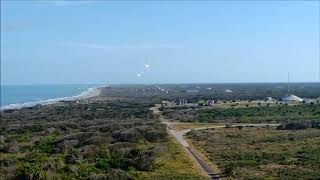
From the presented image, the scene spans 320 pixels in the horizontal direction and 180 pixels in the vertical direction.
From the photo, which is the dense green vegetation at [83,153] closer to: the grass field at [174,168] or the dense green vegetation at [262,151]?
the grass field at [174,168]

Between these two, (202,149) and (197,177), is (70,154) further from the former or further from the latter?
(197,177)

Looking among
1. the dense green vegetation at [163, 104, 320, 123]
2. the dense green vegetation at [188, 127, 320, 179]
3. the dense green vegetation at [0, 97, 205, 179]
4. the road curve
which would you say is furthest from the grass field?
the dense green vegetation at [163, 104, 320, 123]

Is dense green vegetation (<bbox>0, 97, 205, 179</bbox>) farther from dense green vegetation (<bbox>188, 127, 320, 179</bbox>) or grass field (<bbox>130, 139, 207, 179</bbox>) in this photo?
dense green vegetation (<bbox>188, 127, 320, 179</bbox>)

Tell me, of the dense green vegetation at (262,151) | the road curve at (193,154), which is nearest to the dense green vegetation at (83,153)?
the road curve at (193,154)

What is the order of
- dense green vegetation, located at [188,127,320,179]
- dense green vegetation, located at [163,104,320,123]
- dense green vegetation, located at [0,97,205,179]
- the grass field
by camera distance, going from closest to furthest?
dense green vegetation, located at [188,127,320,179], the grass field, dense green vegetation, located at [0,97,205,179], dense green vegetation, located at [163,104,320,123]

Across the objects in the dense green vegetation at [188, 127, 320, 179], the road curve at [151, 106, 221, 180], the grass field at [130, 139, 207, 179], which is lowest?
the road curve at [151, 106, 221, 180]

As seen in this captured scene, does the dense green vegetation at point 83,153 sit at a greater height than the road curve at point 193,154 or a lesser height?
greater

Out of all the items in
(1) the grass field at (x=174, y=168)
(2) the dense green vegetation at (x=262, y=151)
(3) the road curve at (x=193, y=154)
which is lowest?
(3) the road curve at (x=193, y=154)

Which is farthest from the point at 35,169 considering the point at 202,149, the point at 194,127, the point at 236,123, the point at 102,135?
the point at 236,123

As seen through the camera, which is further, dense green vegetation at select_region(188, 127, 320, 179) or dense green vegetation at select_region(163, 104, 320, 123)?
dense green vegetation at select_region(163, 104, 320, 123)
